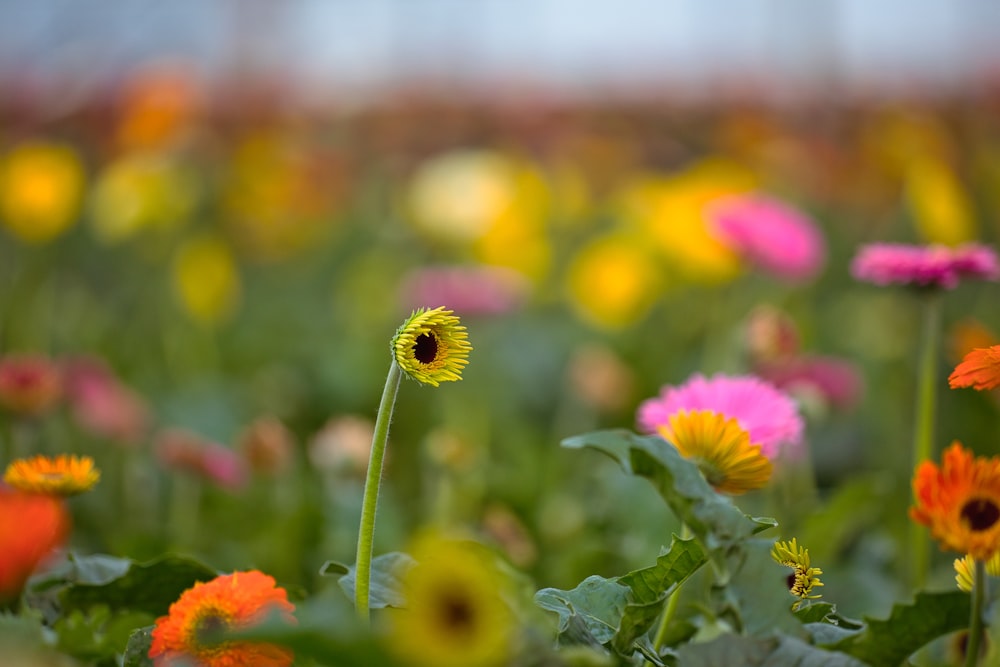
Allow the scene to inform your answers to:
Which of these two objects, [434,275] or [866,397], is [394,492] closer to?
[434,275]

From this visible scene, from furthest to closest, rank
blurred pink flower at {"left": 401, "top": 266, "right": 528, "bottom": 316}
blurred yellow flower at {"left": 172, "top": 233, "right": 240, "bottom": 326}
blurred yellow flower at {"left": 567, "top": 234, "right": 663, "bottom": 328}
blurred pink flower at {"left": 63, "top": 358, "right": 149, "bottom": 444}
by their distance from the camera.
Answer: blurred yellow flower at {"left": 567, "top": 234, "right": 663, "bottom": 328}, blurred yellow flower at {"left": 172, "top": 233, "right": 240, "bottom": 326}, blurred pink flower at {"left": 401, "top": 266, "right": 528, "bottom": 316}, blurred pink flower at {"left": 63, "top": 358, "right": 149, "bottom": 444}

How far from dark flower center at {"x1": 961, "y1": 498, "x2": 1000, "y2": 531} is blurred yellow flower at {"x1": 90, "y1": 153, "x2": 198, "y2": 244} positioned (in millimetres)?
1404

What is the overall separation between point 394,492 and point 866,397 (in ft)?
2.23

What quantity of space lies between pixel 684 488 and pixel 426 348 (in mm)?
118

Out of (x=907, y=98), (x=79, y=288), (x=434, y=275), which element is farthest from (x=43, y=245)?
(x=907, y=98)

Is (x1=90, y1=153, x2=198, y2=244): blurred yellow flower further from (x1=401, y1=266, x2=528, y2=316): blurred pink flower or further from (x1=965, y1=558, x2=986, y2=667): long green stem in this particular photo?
(x1=965, y1=558, x2=986, y2=667): long green stem

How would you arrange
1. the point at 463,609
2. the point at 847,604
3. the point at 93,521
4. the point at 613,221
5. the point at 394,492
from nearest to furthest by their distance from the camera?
1. the point at 463,609
2. the point at 847,604
3. the point at 93,521
4. the point at 394,492
5. the point at 613,221

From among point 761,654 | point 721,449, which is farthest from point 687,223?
point 761,654

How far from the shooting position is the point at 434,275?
152 centimetres

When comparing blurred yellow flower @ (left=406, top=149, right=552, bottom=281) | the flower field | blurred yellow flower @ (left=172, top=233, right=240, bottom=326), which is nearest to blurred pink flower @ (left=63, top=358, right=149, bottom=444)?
the flower field

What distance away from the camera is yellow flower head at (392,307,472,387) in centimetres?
41

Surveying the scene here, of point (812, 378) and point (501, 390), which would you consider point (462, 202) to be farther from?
point (812, 378)

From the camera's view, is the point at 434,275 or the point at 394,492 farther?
the point at 434,275

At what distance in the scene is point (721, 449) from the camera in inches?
18.9
